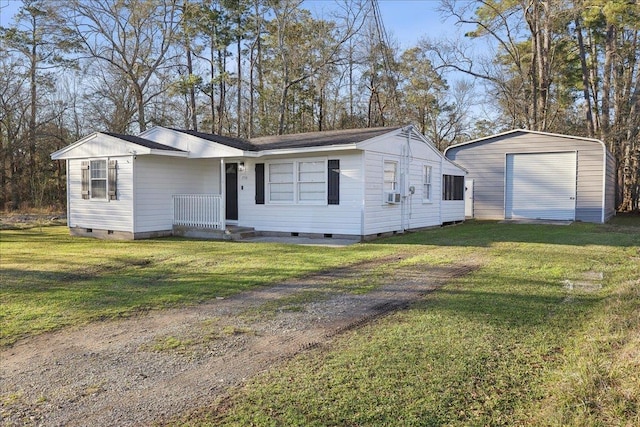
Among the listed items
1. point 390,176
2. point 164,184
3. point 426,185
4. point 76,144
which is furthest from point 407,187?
point 76,144

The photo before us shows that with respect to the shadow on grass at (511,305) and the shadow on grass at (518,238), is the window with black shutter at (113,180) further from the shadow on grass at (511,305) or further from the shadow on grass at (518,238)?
the shadow on grass at (511,305)

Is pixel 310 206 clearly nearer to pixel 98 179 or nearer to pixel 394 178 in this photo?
pixel 394 178

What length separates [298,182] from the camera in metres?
12.4

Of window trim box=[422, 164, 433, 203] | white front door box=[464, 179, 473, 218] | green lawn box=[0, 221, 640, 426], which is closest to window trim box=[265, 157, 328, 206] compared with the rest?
green lawn box=[0, 221, 640, 426]

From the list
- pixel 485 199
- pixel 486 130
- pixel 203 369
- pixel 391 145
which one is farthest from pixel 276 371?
pixel 486 130

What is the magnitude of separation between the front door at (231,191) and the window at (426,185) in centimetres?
558

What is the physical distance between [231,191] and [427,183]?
5948 mm

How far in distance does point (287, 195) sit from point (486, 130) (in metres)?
23.4

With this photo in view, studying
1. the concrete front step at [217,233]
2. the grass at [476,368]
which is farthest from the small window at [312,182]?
the grass at [476,368]

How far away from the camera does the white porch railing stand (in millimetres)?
12773

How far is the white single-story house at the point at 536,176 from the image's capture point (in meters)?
17.2

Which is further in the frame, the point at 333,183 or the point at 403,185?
the point at 403,185

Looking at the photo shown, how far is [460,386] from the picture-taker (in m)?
3.12

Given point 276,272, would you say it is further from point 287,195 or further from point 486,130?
point 486,130
